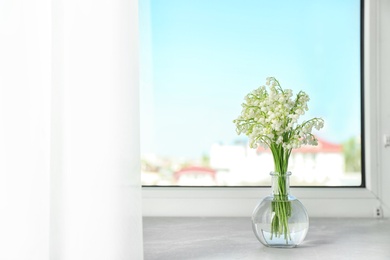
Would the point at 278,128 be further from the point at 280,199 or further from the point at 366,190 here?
the point at 366,190

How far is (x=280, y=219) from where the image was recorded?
1690 millimetres

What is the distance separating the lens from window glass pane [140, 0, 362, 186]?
2.23 m

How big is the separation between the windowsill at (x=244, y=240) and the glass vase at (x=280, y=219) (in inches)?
1.0

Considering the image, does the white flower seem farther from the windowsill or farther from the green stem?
the windowsill

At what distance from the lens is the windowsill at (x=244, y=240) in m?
1.65

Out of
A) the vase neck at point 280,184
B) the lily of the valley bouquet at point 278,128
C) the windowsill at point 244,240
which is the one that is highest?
the lily of the valley bouquet at point 278,128

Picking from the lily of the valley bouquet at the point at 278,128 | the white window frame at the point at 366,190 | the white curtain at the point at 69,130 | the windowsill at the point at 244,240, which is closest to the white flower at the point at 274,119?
the lily of the valley bouquet at the point at 278,128

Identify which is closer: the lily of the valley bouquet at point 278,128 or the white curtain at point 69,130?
the white curtain at point 69,130

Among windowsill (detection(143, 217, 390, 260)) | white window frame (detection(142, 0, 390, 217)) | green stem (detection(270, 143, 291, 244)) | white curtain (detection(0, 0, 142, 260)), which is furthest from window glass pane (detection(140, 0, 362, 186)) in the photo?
white curtain (detection(0, 0, 142, 260))

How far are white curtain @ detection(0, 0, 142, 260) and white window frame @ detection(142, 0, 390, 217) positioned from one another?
2.65 feet

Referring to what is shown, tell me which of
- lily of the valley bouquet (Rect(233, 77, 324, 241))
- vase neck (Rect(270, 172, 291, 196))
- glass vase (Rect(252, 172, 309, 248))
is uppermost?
lily of the valley bouquet (Rect(233, 77, 324, 241))

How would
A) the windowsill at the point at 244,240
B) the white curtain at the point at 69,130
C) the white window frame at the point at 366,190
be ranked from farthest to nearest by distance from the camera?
1. the white window frame at the point at 366,190
2. the windowsill at the point at 244,240
3. the white curtain at the point at 69,130

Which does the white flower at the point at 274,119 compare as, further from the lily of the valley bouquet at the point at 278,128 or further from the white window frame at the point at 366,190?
the white window frame at the point at 366,190

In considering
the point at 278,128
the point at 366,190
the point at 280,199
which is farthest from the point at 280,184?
the point at 366,190
